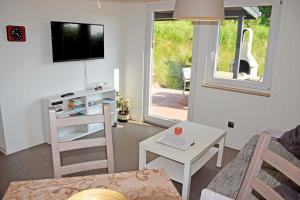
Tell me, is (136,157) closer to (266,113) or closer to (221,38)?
(266,113)

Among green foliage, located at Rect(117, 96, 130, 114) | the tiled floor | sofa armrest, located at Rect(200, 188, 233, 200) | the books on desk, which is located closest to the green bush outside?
green foliage, located at Rect(117, 96, 130, 114)

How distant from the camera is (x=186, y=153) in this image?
89.7 inches

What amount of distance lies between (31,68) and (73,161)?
1336 mm

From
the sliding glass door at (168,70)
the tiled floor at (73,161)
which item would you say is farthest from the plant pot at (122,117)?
the tiled floor at (73,161)

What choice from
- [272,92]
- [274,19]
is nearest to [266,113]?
[272,92]

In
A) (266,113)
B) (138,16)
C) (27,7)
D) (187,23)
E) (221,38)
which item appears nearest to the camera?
(27,7)

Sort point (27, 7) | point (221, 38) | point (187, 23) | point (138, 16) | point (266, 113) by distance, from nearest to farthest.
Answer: point (27, 7)
point (266, 113)
point (221, 38)
point (187, 23)
point (138, 16)

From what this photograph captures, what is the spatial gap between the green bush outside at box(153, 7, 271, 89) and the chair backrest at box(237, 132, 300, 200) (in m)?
2.53

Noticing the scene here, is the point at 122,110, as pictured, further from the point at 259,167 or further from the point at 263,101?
the point at 259,167

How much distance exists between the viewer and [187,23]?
3.84 m

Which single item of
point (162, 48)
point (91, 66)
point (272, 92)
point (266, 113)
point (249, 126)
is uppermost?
point (162, 48)

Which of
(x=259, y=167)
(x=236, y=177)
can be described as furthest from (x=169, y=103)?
(x=259, y=167)

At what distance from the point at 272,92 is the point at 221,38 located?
104 centimetres

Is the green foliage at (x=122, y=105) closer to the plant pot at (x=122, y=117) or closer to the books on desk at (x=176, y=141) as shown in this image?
the plant pot at (x=122, y=117)
